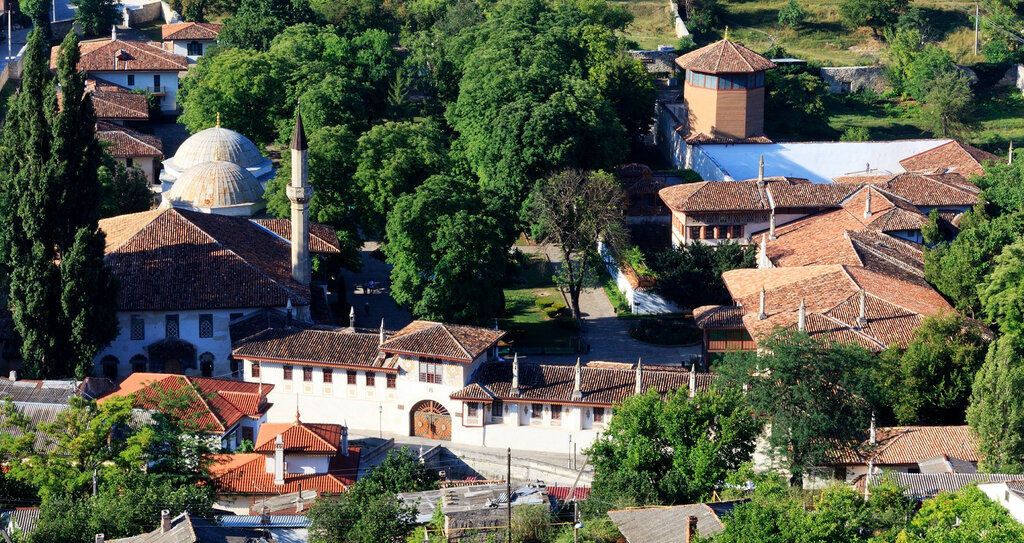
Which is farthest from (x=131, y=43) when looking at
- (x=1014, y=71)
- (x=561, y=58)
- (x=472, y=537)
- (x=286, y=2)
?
(x=472, y=537)

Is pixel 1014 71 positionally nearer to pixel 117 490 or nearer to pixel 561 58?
pixel 561 58

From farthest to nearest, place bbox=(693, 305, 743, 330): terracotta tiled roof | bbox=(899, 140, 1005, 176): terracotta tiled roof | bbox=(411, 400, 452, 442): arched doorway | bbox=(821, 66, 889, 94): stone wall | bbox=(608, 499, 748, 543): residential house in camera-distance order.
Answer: bbox=(821, 66, 889, 94): stone wall, bbox=(899, 140, 1005, 176): terracotta tiled roof, bbox=(693, 305, 743, 330): terracotta tiled roof, bbox=(411, 400, 452, 442): arched doorway, bbox=(608, 499, 748, 543): residential house

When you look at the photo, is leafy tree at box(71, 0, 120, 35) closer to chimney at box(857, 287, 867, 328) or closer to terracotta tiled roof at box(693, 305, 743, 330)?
terracotta tiled roof at box(693, 305, 743, 330)

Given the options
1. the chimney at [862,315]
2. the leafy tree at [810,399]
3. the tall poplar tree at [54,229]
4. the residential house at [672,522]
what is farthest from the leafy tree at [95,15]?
the residential house at [672,522]

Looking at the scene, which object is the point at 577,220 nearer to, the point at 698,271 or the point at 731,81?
the point at 698,271

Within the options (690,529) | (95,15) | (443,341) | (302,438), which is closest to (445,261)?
(443,341)

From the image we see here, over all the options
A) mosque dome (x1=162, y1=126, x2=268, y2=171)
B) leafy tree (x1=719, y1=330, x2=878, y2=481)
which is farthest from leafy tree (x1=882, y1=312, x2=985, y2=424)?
mosque dome (x1=162, y1=126, x2=268, y2=171)
